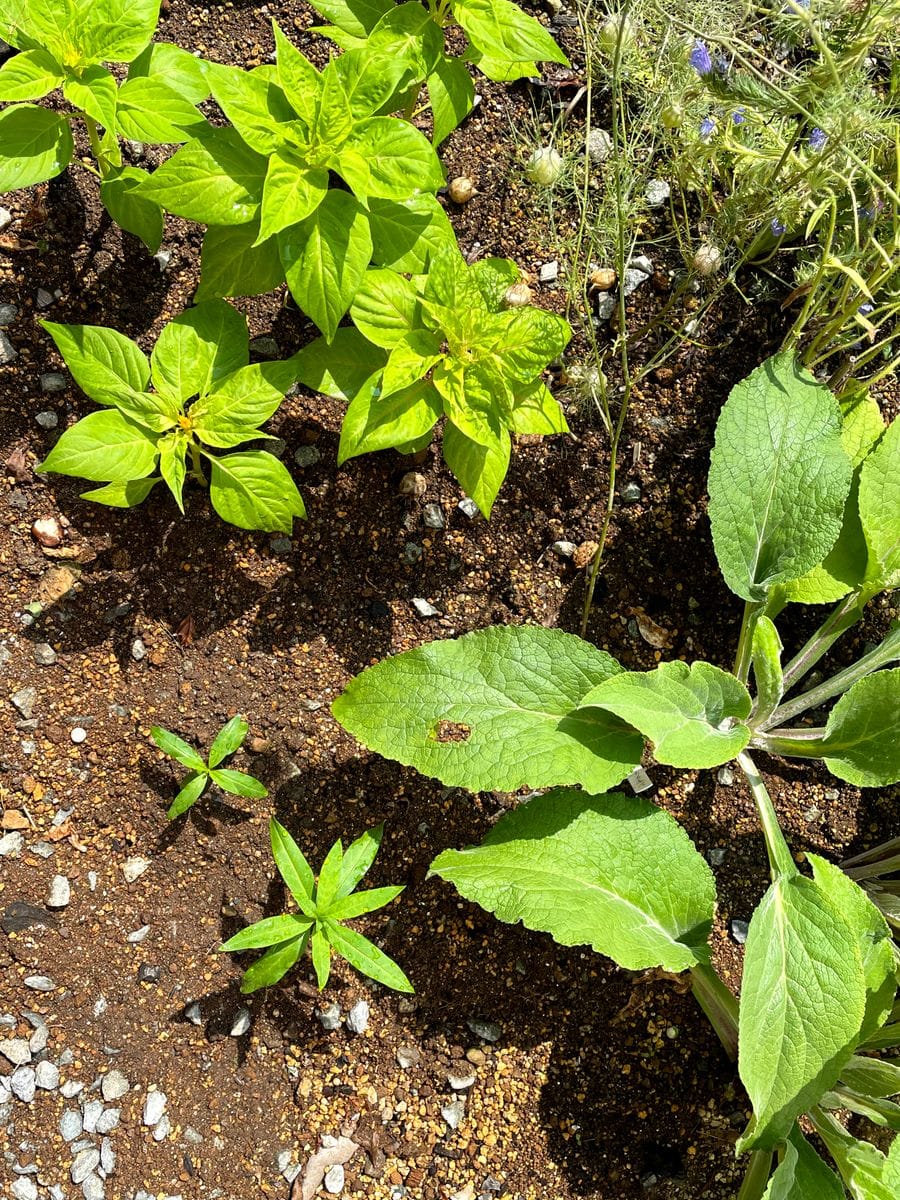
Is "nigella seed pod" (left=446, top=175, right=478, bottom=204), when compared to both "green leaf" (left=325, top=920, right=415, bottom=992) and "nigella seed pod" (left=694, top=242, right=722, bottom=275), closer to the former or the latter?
"nigella seed pod" (left=694, top=242, right=722, bottom=275)

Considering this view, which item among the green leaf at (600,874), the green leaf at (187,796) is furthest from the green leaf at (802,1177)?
the green leaf at (187,796)

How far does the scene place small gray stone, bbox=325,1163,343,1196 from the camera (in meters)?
1.73

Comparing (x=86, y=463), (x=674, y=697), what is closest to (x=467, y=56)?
(x=86, y=463)

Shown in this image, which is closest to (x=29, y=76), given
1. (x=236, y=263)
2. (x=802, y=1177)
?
(x=236, y=263)

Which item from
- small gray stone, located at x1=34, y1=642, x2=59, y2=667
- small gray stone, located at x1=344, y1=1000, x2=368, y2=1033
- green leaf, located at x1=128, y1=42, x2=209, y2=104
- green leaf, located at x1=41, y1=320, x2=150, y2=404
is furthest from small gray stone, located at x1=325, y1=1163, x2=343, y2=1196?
green leaf, located at x1=128, y1=42, x2=209, y2=104

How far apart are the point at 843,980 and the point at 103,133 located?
1.98 meters

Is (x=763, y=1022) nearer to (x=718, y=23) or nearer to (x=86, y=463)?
(x=86, y=463)

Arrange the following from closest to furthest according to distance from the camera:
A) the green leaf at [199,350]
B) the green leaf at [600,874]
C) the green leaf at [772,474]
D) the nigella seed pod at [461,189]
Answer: the green leaf at [600,874] → the green leaf at [199,350] → the green leaf at [772,474] → the nigella seed pod at [461,189]

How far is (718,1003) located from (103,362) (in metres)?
1.59

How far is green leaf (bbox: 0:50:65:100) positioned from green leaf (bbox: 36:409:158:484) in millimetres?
481

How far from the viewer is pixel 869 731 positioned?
1.67 meters

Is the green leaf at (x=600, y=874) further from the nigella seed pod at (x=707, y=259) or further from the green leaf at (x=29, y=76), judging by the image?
the green leaf at (x=29, y=76)

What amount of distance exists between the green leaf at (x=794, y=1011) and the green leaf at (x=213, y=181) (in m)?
1.41

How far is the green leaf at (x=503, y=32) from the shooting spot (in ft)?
5.25
